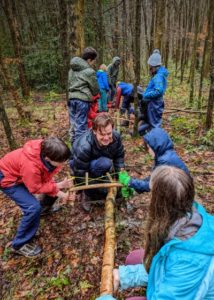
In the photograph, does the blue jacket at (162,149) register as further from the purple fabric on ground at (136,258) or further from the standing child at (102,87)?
the standing child at (102,87)

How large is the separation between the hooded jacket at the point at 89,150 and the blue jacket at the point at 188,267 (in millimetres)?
2243

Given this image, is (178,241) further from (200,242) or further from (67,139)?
(67,139)

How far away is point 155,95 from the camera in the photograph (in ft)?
19.4

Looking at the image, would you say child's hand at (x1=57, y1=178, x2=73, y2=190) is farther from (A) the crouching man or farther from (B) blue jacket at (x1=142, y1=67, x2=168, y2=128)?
(B) blue jacket at (x1=142, y1=67, x2=168, y2=128)

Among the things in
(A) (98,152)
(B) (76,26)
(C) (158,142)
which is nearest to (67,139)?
(B) (76,26)

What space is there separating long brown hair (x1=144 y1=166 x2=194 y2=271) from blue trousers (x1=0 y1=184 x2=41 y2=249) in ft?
6.70

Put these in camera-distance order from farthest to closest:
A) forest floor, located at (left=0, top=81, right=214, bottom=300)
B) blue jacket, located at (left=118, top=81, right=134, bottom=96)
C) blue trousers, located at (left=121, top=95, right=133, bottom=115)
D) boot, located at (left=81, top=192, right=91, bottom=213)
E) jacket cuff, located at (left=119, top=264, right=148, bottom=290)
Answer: blue trousers, located at (left=121, top=95, right=133, bottom=115), blue jacket, located at (left=118, top=81, right=134, bottom=96), boot, located at (left=81, top=192, right=91, bottom=213), forest floor, located at (left=0, top=81, right=214, bottom=300), jacket cuff, located at (left=119, top=264, right=148, bottom=290)

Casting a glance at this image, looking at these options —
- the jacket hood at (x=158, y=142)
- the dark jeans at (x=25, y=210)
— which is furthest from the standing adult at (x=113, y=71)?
the dark jeans at (x=25, y=210)

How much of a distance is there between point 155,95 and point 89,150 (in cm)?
282

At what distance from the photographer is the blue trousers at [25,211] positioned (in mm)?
3383

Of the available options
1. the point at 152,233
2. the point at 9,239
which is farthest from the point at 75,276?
the point at 152,233

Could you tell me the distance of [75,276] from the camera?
10.5 feet

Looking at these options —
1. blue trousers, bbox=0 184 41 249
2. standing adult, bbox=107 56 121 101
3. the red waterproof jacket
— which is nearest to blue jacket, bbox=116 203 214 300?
the red waterproof jacket

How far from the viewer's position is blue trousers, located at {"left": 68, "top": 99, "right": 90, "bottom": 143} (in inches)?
220
